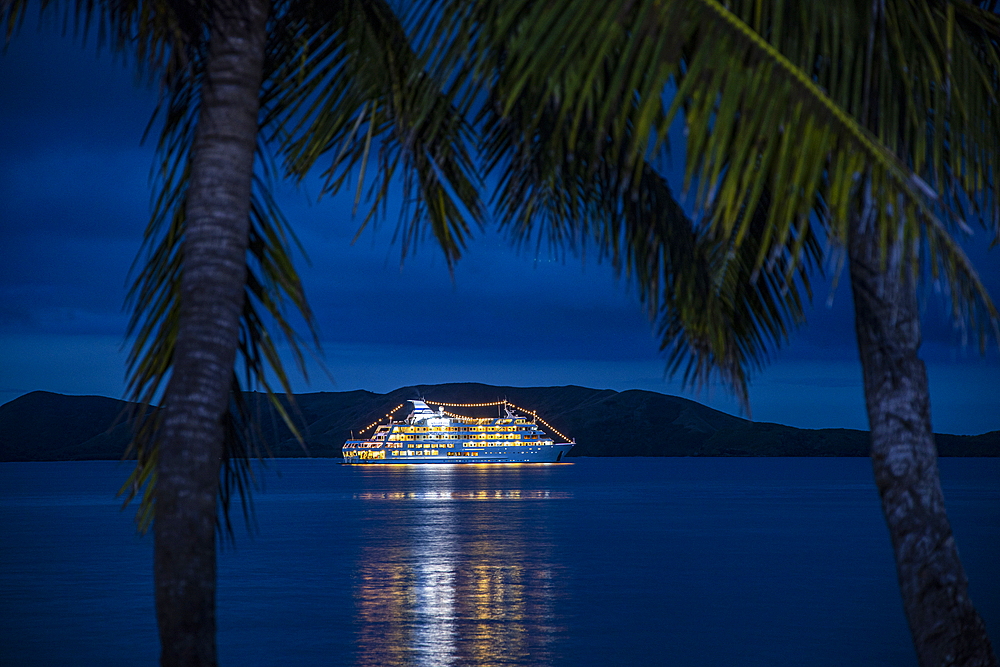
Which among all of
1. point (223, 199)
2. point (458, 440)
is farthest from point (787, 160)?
point (458, 440)

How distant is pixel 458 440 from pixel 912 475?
122494 mm

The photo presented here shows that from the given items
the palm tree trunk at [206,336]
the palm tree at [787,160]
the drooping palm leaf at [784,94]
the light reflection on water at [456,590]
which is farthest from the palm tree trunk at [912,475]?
the light reflection on water at [456,590]

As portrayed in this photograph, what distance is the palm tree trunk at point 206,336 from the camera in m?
3.96

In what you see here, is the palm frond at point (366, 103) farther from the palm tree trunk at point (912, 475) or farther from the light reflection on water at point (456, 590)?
the light reflection on water at point (456, 590)

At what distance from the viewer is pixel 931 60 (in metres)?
3.53

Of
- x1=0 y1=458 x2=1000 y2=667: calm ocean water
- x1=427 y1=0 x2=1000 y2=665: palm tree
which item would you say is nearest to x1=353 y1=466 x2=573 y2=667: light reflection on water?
x1=0 y1=458 x2=1000 y2=667: calm ocean water

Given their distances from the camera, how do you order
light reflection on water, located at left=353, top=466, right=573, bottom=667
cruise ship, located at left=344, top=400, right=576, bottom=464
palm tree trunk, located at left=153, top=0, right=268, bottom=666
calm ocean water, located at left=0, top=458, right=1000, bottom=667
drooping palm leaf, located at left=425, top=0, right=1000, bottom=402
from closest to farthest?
drooping palm leaf, located at left=425, top=0, right=1000, bottom=402, palm tree trunk, located at left=153, top=0, right=268, bottom=666, light reflection on water, located at left=353, top=466, right=573, bottom=667, calm ocean water, located at left=0, top=458, right=1000, bottom=667, cruise ship, located at left=344, top=400, right=576, bottom=464

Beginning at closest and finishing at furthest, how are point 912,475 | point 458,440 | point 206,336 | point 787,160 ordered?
1. point 787,160
2. point 206,336
3. point 912,475
4. point 458,440

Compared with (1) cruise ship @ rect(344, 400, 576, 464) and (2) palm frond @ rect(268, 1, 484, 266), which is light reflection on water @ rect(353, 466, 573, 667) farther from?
(1) cruise ship @ rect(344, 400, 576, 464)

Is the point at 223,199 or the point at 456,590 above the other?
the point at 223,199

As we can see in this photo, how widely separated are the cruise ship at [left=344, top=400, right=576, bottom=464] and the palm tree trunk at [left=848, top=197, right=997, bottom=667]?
11865 cm

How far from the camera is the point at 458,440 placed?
414 feet

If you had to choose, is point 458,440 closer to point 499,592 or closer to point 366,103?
point 499,592

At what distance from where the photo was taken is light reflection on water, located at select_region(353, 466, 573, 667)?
48.2 ft
